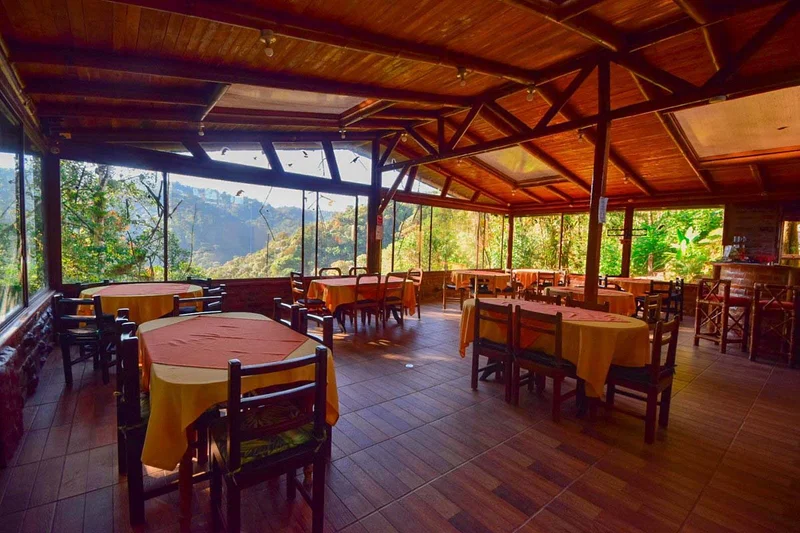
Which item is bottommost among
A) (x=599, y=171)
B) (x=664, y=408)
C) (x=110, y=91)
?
(x=664, y=408)

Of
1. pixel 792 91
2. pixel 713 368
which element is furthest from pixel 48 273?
pixel 792 91

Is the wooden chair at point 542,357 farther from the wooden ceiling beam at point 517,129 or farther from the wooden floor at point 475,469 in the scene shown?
the wooden ceiling beam at point 517,129

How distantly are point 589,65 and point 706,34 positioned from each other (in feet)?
3.73

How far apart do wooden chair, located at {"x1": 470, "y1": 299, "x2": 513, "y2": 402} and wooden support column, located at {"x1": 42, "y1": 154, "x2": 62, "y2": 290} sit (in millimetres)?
5492

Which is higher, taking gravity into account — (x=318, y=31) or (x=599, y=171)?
(x=318, y=31)

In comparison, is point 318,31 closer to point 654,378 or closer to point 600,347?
point 600,347

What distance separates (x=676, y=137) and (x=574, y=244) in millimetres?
5447

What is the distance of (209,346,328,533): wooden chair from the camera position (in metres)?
1.48

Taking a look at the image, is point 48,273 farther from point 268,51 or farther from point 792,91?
point 792,91

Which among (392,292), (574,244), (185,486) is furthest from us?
(574,244)

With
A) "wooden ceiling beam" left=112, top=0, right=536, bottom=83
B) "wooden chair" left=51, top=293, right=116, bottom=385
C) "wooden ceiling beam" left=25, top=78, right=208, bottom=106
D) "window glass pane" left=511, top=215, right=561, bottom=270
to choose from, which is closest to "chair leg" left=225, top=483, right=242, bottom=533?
"wooden chair" left=51, top=293, right=116, bottom=385

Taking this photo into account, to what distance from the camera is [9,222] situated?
3.22 meters

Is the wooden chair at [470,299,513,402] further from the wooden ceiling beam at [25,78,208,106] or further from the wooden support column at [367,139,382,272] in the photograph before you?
the wooden support column at [367,139,382,272]

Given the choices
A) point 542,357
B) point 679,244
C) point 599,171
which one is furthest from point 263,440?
point 679,244
